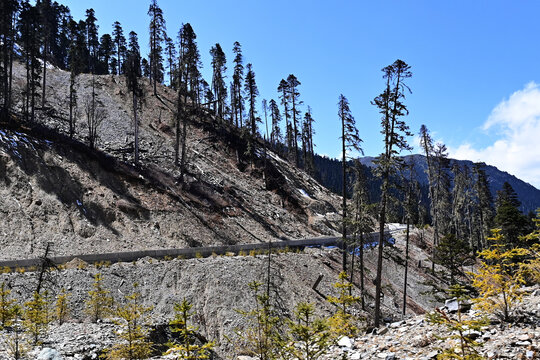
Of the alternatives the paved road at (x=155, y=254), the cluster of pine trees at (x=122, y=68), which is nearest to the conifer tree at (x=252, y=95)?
the cluster of pine trees at (x=122, y=68)

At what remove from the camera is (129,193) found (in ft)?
105

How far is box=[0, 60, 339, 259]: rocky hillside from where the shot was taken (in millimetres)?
26203

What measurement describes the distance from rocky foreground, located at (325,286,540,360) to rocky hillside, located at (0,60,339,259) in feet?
68.9

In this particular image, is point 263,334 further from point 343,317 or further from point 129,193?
point 129,193

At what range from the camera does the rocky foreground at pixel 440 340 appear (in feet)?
23.5

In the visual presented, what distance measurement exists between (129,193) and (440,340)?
96.0 ft

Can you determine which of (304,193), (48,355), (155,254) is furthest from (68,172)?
(304,193)


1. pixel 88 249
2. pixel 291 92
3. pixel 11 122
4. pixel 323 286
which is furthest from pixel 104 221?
pixel 291 92

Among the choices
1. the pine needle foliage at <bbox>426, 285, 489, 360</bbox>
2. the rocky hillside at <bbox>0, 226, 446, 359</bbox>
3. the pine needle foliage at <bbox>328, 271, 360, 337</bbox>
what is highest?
the pine needle foliage at <bbox>426, 285, 489, 360</bbox>

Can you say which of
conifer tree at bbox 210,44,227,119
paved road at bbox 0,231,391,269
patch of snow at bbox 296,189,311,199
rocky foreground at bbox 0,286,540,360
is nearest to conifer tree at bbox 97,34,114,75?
conifer tree at bbox 210,44,227,119

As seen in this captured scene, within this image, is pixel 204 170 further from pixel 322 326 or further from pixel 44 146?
pixel 322 326

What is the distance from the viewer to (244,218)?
3656 cm

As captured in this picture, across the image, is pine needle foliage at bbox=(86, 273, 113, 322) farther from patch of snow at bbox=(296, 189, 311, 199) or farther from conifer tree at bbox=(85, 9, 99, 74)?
conifer tree at bbox=(85, 9, 99, 74)

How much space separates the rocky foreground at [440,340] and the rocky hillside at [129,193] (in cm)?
2100
